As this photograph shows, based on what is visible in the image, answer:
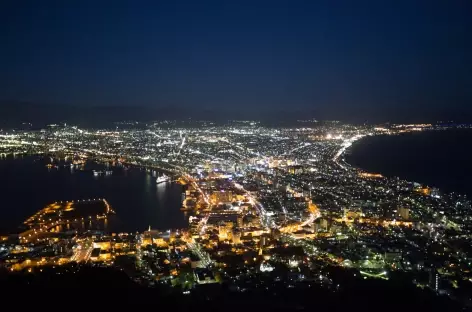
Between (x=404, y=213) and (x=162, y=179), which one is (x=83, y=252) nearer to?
(x=404, y=213)

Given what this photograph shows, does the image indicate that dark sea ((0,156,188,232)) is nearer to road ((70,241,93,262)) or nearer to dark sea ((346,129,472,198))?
road ((70,241,93,262))

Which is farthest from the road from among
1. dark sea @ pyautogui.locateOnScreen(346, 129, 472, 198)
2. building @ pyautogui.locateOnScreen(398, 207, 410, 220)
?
dark sea @ pyautogui.locateOnScreen(346, 129, 472, 198)

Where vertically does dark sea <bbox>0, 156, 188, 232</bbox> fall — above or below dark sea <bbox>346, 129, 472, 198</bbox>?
below

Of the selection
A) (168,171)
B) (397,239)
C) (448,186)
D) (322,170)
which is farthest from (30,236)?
(448,186)

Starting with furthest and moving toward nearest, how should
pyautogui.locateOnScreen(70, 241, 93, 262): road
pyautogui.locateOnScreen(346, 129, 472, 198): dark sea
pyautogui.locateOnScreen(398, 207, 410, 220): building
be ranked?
pyautogui.locateOnScreen(346, 129, 472, 198): dark sea → pyautogui.locateOnScreen(398, 207, 410, 220): building → pyautogui.locateOnScreen(70, 241, 93, 262): road

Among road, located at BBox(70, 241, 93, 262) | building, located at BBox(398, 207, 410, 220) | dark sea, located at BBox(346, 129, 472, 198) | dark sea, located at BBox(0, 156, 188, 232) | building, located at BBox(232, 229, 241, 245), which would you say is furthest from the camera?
dark sea, located at BBox(346, 129, 472, 198)

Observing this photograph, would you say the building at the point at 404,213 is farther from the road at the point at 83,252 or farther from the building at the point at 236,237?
the road at the point at 83,252

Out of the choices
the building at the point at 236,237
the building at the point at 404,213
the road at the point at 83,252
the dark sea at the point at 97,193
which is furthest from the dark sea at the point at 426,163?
the road at the point at 83,252

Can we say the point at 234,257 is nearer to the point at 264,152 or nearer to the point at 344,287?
the point at 344,287
